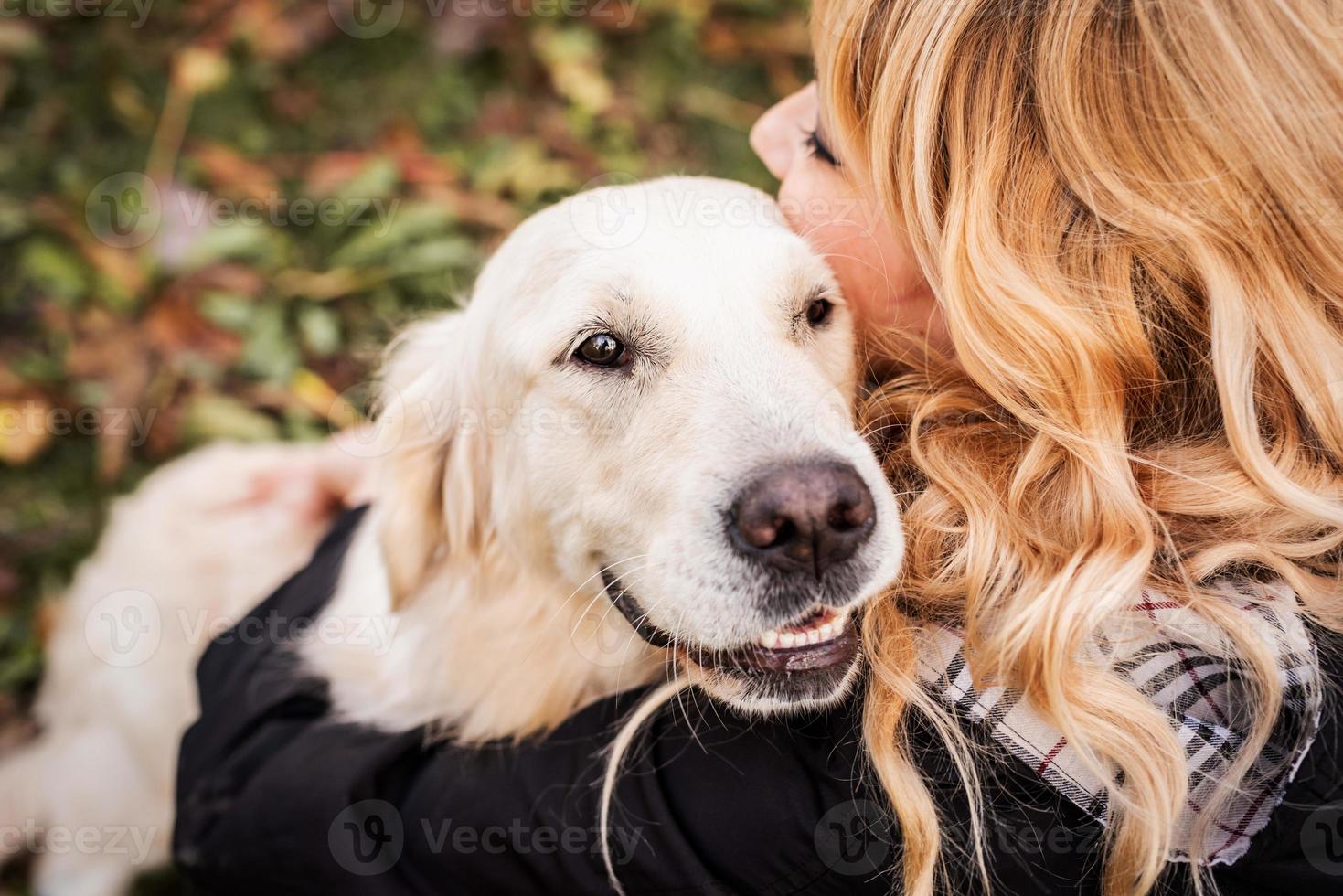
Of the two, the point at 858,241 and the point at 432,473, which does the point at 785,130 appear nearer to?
the point at 858,241

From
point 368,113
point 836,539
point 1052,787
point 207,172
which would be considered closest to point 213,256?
point 207,172

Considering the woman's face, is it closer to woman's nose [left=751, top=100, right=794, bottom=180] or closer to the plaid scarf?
woman's nose [left=751, top=100, right=794, bottom=180]

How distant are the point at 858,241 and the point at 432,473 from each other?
4.21 ft

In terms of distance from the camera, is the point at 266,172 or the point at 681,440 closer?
the point at 681,440

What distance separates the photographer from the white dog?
1645 millimetres

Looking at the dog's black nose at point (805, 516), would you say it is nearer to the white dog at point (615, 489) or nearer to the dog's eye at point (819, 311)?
the white dog at point (615, 489)

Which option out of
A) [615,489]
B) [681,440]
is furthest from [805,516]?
[615,489]

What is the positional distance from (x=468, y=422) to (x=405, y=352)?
48cm

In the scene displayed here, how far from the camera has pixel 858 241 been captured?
202 centimetres

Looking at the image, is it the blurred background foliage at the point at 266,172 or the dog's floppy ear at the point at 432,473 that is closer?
the dog's floppy ear at the point at 432,473

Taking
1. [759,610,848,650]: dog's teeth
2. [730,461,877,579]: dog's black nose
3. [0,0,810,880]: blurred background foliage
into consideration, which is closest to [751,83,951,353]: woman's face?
[730,461,877,579]: dog's black nose

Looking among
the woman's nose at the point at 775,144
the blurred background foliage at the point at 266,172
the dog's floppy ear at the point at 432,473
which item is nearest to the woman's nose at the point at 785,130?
the woman's nose at the point at 775,144

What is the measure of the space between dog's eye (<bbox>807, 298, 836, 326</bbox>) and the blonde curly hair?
1.01 feet

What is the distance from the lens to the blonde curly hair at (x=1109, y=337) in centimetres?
148
